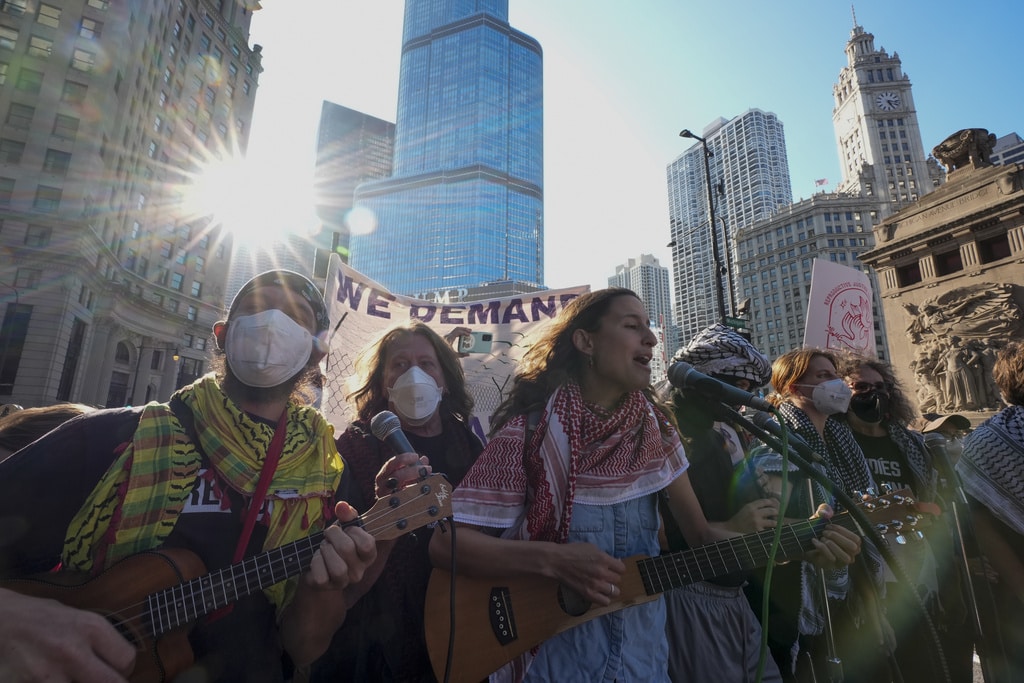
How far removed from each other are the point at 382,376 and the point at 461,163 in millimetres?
131014

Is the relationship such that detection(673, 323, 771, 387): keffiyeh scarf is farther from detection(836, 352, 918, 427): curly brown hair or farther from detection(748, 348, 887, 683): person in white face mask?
detection(836, 352, 918, 427): curly brown hair

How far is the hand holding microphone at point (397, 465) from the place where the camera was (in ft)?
5.98

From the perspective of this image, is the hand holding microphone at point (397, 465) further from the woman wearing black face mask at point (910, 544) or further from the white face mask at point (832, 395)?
the white face mask at point (832, 395)

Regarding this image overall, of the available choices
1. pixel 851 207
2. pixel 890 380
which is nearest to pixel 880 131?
pixel 851 207

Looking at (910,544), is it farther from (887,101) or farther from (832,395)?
(887,101)

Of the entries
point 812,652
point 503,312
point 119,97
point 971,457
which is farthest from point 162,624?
point 119,97

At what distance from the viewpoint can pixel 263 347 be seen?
6.83 ft

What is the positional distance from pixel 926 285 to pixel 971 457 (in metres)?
18.7

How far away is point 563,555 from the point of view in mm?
1785

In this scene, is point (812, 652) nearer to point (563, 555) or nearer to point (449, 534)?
point (563, 555)

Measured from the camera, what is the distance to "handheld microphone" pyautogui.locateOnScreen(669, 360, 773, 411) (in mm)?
1827

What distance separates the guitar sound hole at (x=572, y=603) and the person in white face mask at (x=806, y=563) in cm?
107

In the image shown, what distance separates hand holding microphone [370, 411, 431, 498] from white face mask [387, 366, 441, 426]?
0.84 meters

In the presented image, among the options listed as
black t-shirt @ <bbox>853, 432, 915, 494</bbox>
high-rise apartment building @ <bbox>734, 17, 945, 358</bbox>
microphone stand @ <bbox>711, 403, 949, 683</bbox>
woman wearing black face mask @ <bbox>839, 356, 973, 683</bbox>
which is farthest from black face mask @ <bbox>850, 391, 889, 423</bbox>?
high-rise apartment building @ <bbox>734, 17, 945, 358</bbox>
